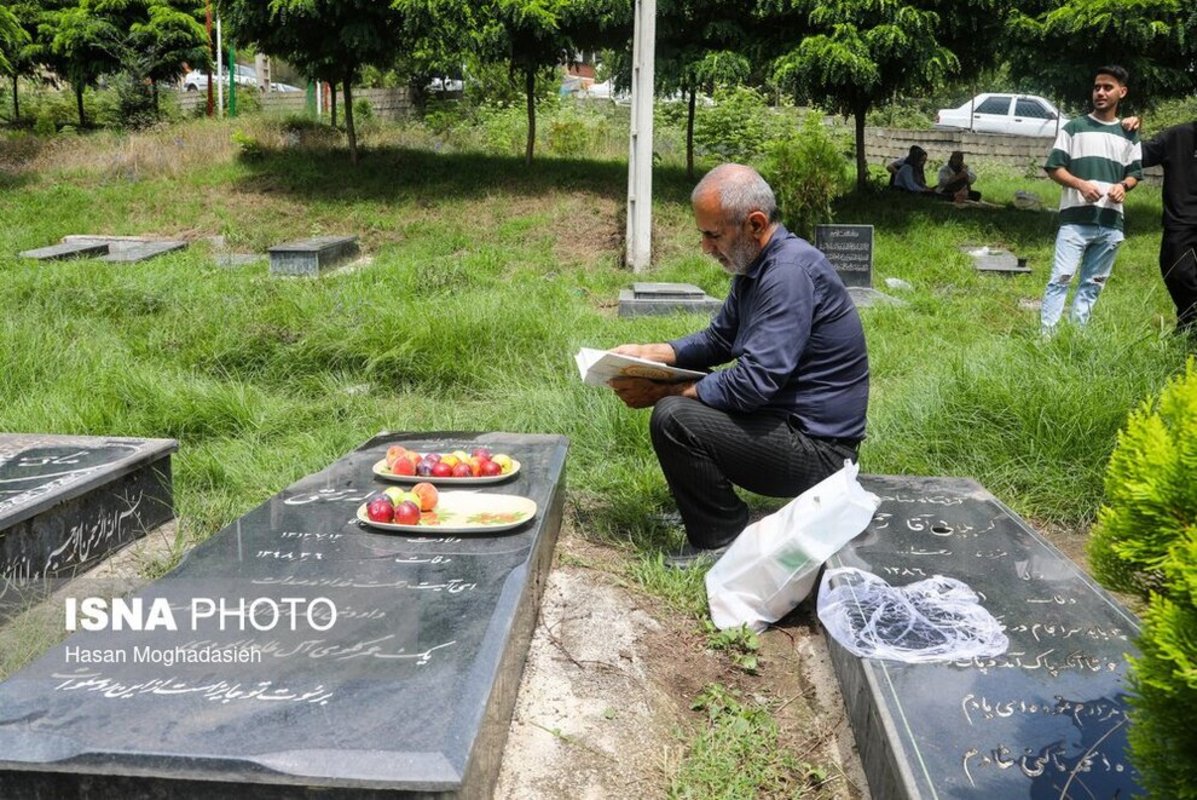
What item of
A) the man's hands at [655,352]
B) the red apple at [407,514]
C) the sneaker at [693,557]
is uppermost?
the man's hands at [655,352]

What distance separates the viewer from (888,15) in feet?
37.9

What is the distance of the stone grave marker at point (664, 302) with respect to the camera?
827 centimetres

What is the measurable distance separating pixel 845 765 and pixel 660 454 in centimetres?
126

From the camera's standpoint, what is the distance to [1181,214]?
5809 mm

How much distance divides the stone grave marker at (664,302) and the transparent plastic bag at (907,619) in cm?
527

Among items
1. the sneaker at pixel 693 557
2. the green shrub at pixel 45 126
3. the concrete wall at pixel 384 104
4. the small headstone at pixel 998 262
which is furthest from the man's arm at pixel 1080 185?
the green shrub at pixel 45 126

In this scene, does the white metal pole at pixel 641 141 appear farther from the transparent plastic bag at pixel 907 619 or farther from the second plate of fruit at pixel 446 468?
the transparent plastic bag at pixel 907 619

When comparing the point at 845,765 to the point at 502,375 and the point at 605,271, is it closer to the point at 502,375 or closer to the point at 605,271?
the point at 502,375

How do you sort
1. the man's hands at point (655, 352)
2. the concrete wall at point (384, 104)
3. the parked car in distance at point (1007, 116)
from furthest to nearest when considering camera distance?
1. the parked car in distance at point (1007, 116)
2. the concrete wall at point (384, 104)
3. the man's hands at point (655, 352)

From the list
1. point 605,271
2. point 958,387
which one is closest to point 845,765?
point 958,387

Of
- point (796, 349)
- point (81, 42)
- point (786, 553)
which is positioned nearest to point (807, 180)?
point (796, 349)

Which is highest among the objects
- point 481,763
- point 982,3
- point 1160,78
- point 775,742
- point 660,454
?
point 982,3

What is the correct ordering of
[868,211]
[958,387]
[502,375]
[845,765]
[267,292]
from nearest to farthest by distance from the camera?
[845,765], [958,387], [502,375], [267,292], [868,211]

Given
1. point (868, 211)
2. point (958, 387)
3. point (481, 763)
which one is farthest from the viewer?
point (868, 211)
